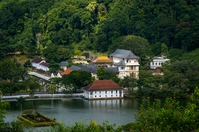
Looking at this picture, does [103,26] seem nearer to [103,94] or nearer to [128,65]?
[128,65]

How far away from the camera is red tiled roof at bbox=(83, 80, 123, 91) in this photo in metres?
42.1

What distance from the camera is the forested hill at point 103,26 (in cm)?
5406

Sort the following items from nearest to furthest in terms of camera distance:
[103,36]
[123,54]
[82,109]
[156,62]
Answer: [82,109]
[123,54]
[156,62]
[103,36]

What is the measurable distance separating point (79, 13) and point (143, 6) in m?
6.22

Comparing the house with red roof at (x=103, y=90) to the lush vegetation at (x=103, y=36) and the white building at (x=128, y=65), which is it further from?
the white building at (x=128, y=65)

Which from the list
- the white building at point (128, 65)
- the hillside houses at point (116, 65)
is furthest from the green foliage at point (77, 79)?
the white building at point (128, 65)

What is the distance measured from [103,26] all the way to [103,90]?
16.9 meters

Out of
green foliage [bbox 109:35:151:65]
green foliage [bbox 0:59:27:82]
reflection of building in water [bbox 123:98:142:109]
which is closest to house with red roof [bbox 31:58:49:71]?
green foliage [bbox 109:35:151:65]

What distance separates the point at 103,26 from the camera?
58375 mm

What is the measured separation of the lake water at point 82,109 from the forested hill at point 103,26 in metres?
11.4

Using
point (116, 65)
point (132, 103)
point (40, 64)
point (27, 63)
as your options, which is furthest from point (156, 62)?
point (132, 103)

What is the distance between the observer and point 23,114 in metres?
34.7

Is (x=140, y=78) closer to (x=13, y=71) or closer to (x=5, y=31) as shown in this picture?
(x=13, y=71)

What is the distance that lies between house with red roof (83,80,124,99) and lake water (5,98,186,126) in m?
0.70
